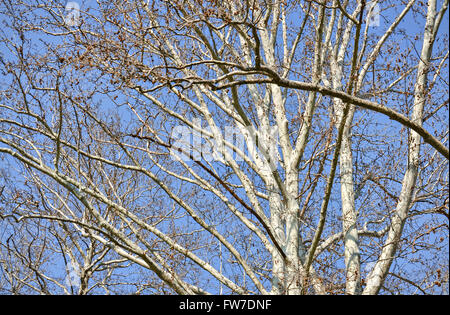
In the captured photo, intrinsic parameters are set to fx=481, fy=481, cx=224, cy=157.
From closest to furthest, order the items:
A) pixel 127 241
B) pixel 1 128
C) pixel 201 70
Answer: pixel 127 241
pixel 1 128
pixel 201 70

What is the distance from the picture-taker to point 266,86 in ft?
26.7

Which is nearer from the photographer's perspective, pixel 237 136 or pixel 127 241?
pixel 127 241

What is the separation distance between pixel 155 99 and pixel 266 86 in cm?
190

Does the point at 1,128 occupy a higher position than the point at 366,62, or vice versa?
the point at 366,62

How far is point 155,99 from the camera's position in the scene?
757cm

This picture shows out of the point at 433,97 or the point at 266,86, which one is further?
the point at 266,86

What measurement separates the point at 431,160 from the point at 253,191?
7.88ft

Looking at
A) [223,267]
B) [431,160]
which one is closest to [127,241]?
[223,267]

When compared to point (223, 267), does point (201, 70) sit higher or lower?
higher

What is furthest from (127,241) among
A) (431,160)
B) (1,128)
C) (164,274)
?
(431,160)
